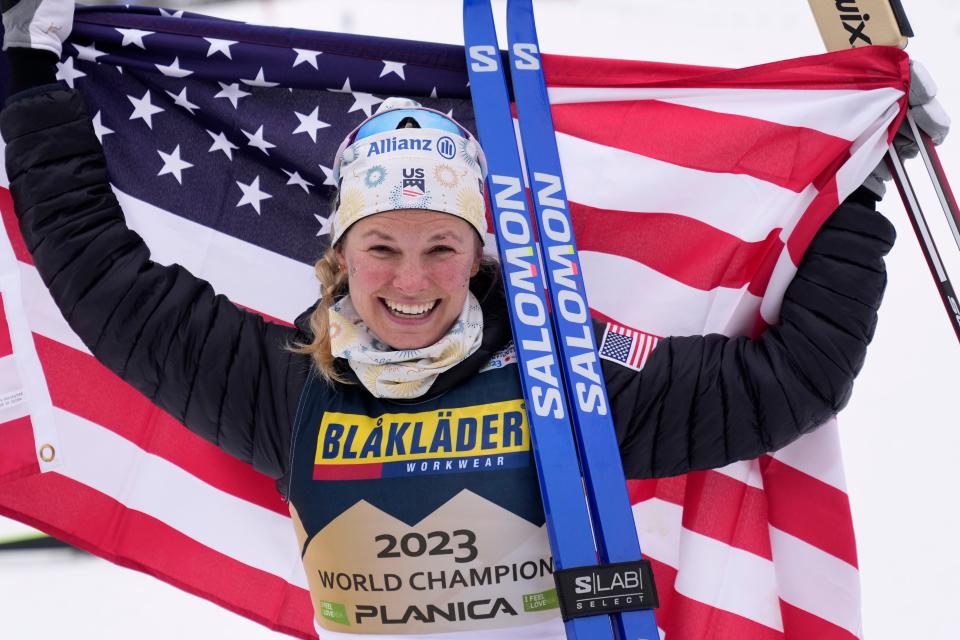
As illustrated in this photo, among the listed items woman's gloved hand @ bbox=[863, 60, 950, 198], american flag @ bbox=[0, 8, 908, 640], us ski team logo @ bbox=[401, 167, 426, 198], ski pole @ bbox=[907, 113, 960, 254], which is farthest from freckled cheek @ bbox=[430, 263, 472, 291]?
ski pole @ bbox=[907, 113, 960, 254]

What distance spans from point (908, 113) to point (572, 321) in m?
0.78

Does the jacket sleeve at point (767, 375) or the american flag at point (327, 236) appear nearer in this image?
the jacket sleeve at point (767, 375)

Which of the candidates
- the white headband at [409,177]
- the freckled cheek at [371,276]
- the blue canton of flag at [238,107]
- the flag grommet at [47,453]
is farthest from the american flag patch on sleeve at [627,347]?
the flag grommet at [47,453]

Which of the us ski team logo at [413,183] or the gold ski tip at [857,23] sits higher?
the gold ski tip at [857,23]

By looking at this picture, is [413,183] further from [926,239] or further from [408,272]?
[926,239]

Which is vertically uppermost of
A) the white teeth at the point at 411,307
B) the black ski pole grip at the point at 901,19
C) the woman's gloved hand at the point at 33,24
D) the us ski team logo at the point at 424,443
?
the woman's gloved hand at the point at 33,24

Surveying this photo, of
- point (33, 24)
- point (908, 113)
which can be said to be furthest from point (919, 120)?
point (33, 24)

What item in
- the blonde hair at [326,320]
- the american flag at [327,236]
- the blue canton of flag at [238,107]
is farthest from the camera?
the blue canton of flag at [238,107]

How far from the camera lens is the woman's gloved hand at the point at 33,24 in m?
2.07

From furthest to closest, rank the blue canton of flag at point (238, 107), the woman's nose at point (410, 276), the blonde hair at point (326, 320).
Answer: the blue canton of flag at point (238, 107), the blonde hair at point (326, 320), the woman's nose at point (410, 276)

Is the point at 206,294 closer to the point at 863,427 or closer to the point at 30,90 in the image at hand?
the point at 30,90

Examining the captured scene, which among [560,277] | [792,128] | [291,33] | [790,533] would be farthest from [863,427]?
[291,33]

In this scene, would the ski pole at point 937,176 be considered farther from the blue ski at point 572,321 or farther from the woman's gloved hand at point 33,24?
the woman's gloved hand at point 33,24

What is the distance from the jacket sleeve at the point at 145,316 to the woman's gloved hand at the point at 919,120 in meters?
1.17
